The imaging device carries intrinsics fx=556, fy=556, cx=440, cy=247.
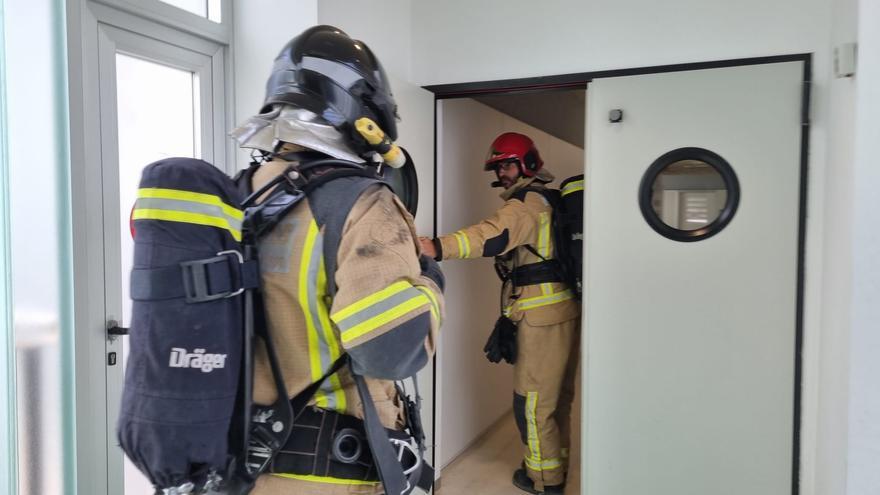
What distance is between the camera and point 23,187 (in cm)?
152

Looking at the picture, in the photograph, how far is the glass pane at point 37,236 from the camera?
151cm

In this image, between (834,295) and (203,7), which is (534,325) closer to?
(834,295)

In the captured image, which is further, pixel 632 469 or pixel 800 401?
pixel 632 469

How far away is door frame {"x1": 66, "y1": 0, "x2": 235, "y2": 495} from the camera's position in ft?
5.35

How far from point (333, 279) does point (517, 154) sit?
216 centimetres

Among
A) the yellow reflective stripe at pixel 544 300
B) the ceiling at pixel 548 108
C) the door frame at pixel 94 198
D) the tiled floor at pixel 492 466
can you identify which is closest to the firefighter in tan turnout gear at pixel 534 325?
the yellow reflective stripe at pixel 544 300

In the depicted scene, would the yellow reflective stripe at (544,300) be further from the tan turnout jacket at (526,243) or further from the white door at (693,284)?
the white door at (693,284)

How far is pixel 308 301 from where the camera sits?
44.8 inches

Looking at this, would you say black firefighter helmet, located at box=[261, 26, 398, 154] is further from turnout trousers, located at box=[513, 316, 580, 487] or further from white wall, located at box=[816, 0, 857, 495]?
turnout trousers, located at box=[513, 316, 580, 487]

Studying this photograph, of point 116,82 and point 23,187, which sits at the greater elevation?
point 116,82

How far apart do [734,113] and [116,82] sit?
2.24 meters

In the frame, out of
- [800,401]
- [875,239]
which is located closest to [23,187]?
[875,239]

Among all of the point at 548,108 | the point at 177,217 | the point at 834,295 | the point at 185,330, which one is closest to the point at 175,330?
the point at 185,330

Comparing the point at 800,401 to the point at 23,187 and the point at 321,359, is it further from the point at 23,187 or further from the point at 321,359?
the point at 23,187
